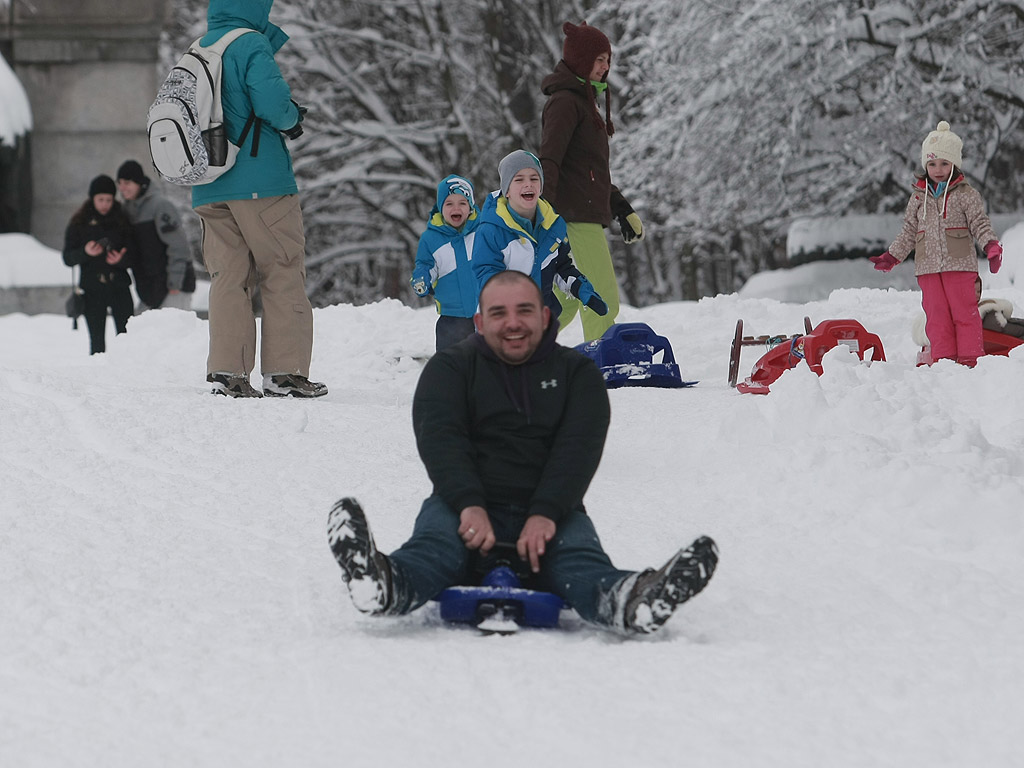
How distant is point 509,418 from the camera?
11.8 ft

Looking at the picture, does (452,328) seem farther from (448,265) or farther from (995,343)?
(995,343)

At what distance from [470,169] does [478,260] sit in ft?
44.8

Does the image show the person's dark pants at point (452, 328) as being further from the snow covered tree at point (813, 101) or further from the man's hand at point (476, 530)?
the snow covered tree at point (813, 101)

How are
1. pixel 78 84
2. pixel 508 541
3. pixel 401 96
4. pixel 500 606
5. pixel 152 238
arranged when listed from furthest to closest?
pixel 401 96
pixel 78 84
pixel 152 238
pixel 508 541
pixel 500 606

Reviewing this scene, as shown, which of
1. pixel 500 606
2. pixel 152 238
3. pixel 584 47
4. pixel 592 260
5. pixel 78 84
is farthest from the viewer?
pixel 78 84

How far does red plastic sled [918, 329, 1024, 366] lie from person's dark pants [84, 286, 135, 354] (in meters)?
5.57

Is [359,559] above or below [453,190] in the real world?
below

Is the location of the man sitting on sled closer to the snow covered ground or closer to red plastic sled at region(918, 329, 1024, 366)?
the snow covered ground

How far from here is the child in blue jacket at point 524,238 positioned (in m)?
6.48

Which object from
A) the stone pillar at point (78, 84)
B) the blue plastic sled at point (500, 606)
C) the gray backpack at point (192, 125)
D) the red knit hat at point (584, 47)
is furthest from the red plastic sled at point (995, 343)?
the stone pillar at point (78, 84)

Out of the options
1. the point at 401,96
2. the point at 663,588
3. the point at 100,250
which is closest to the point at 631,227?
the point at 100,250

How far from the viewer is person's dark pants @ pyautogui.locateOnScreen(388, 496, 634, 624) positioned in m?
→ 3.18

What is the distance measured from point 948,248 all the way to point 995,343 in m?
0.67

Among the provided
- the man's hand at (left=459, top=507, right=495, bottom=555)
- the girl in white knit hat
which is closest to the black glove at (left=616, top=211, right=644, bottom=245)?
the girl in white knit hat
